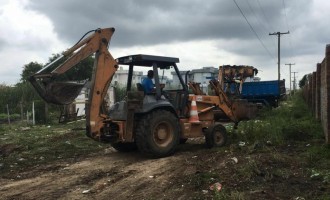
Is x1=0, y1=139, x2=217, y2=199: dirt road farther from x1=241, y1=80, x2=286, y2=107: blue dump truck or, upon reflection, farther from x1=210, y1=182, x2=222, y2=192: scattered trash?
x1=241, y1=80, x2=286, y2=107: blue dump truck

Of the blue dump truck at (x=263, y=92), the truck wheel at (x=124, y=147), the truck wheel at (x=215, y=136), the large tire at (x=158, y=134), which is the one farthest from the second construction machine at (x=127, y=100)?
the blue dump truck at (x=263, y=92)

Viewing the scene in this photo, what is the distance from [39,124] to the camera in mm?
22078

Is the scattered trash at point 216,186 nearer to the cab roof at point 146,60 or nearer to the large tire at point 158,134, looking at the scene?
the large tire at point 158,134

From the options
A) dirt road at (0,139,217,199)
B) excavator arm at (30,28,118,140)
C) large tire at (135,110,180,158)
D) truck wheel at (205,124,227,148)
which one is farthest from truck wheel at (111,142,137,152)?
truck wheel at (205,124,227,148)

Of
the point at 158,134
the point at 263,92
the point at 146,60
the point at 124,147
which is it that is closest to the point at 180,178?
the point at 158,134

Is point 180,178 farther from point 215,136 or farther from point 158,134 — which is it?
point 215,136

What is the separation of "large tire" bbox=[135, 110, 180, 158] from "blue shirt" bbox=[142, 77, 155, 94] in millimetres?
661

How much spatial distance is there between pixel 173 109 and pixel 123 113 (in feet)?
4.20

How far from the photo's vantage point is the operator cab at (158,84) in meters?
9.90

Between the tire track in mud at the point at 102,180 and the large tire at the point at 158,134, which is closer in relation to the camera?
the tire track in mud at the point at 102,180

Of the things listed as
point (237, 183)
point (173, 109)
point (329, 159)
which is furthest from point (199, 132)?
point (237, 183)

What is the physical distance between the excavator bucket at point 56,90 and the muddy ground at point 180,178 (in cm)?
154

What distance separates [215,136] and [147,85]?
2.45 m

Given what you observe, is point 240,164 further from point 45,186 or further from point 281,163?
point 45,186
